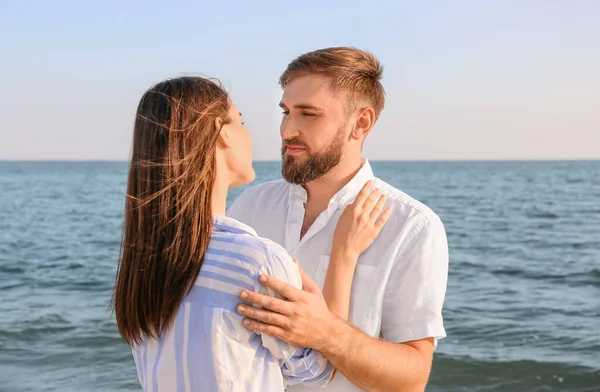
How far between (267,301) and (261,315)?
4 centimetres

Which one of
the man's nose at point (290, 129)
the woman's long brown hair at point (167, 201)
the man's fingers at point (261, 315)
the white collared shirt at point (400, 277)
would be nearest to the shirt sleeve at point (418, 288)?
the white collared shirt at point (400, 277)

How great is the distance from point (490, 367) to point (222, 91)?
7.55 m

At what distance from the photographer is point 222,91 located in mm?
2006

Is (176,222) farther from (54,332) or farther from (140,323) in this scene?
(54,332)

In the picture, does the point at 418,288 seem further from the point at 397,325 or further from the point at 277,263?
the point at 277,263

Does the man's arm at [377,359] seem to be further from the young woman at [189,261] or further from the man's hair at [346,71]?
the man's hair at [346,71]

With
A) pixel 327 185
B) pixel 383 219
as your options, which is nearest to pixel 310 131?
pixel 327 185

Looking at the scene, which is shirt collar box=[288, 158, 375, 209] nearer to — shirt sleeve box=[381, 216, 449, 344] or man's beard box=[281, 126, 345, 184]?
man's beard box=[281, 126, 345, 184]

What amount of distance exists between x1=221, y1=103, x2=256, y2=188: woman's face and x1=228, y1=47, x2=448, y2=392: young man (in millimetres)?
327

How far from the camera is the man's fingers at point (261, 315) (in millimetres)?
1839

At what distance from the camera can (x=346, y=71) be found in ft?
9.73


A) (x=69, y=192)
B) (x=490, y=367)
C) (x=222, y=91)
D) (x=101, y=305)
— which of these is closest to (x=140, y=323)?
(x=222, y=91)

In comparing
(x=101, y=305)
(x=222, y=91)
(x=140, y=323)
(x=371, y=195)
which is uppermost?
(x=222, y=91)

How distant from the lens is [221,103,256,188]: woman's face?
2016mm
